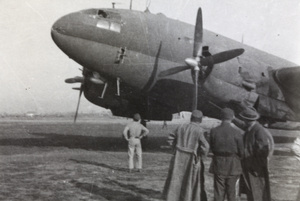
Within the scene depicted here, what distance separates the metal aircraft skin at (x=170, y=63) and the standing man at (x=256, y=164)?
5912mm

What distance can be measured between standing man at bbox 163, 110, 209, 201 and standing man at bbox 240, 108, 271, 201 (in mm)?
741

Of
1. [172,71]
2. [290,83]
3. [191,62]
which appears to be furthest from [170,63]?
[290,83]

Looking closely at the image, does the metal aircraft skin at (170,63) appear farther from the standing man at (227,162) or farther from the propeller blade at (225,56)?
the standing man at (227,162)

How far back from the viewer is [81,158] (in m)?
12.5

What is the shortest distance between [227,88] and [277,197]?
6.08 m

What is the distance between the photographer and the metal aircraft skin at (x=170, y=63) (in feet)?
39.8

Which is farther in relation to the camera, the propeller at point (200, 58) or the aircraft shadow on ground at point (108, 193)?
the propeller at point (200, 58)

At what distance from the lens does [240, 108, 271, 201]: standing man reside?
5.71 metres

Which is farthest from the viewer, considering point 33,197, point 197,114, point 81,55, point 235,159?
point 81,55

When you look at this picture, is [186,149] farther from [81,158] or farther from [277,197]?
[81,158]

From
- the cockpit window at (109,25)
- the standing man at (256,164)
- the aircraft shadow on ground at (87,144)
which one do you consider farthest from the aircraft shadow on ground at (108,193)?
the aircraft shadow on ground at (87,144)

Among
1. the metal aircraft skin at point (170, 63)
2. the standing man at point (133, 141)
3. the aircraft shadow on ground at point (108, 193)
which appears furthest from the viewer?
the metal aircraft skin at point (170, 63)

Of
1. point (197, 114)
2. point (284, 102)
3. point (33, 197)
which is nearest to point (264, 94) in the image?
point (284, 102)

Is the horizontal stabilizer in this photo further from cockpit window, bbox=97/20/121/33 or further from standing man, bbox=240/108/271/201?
standing man, bbox=240/108/271/201
